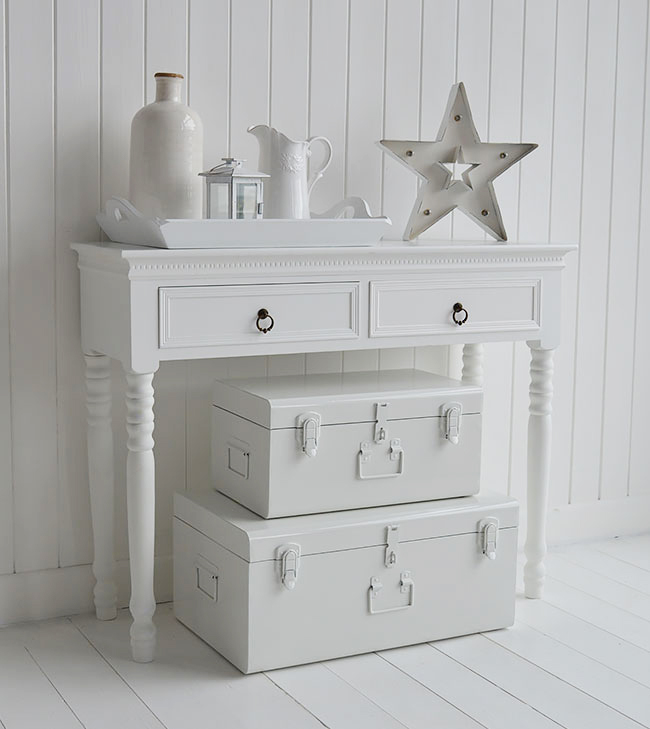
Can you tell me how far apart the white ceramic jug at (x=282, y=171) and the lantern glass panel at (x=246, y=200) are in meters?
0.12

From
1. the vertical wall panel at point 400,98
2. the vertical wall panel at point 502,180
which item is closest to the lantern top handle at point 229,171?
the vertical wall panel at point 400,98

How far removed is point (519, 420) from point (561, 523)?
1.12 ft

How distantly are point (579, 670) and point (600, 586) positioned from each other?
22.2 inches

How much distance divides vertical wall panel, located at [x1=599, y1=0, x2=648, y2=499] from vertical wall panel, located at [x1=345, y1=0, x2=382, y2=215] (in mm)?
771

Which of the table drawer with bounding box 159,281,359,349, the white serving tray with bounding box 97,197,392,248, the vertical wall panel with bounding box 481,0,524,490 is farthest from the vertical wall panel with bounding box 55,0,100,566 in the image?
the vertical wall panel with bounding box 481,0,524,490

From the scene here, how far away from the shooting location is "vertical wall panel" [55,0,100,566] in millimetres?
2359

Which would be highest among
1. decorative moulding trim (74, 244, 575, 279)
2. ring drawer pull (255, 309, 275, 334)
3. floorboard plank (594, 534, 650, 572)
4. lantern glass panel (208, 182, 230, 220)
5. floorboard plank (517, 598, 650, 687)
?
lantern glass panel (208, 182, 230, 220)

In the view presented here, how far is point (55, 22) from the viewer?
233 centimetres

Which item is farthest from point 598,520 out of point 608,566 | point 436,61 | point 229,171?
point 229,171

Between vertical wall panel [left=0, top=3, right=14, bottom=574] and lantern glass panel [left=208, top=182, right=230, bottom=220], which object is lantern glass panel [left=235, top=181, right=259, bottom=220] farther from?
vertical wall panel [left=0, top=3, right=14, bottom=574]

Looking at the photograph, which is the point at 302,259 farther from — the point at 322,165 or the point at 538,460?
the point at 538,460

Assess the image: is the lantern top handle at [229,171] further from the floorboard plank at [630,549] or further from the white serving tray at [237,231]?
the floorboard plank at [630,549]

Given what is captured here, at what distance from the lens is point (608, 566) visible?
291 centimetres

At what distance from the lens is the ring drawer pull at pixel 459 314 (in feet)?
7.76
